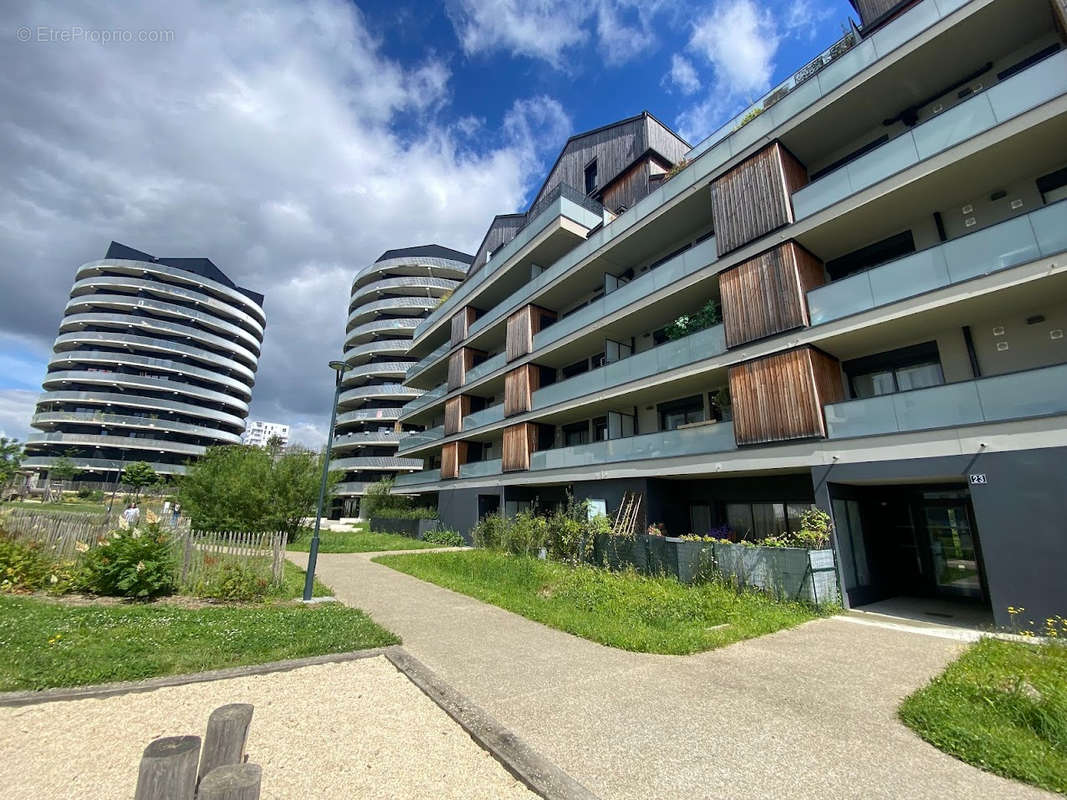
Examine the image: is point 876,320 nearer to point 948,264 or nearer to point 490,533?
point 948,264

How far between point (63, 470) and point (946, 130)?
7779cm

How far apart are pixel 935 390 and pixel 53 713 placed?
15068mm

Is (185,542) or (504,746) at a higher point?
(185,542)

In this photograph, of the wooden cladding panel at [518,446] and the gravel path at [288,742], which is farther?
the wooden cladding panel at [518,446]

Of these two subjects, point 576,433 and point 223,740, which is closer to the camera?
point 223,740

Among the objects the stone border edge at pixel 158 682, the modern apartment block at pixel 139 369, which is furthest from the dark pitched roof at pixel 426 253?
the stone border edge at pixel 158 682

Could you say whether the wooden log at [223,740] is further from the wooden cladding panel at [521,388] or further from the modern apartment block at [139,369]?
the modern apartment block at [139,369]

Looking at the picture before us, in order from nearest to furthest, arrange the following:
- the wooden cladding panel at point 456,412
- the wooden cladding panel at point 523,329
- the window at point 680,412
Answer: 1. the window at point 680,412
2. the wooden cladding panel at point 523,329
3. the wooden cladding panel at point 456,412

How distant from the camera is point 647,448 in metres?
16.0

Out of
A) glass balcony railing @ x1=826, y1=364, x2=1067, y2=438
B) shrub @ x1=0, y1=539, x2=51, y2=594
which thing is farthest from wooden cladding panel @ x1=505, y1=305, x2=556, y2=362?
shrub @ x1=0, y1=539, x2=51, y2=594

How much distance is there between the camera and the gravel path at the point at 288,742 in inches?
144

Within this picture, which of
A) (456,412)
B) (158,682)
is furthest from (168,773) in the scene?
(456,412)

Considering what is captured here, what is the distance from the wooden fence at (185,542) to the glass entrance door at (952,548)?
16234 millimetres

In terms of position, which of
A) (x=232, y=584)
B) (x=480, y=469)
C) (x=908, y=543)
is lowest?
(x=232, y=584)
